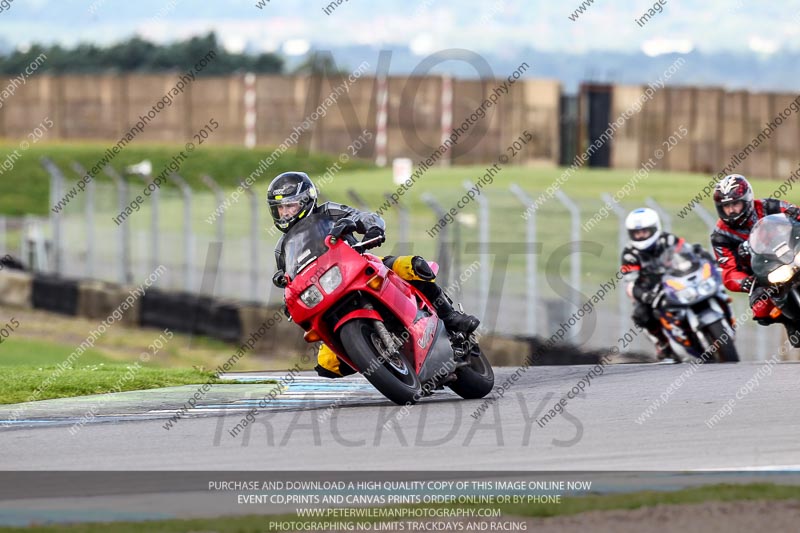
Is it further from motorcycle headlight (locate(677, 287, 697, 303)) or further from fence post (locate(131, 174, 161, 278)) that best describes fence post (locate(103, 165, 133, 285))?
motorcycle headlight (locate(677, 287, 697, 303))

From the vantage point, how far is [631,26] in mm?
118750

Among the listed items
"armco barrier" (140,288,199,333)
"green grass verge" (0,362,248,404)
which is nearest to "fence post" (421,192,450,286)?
"armco barrier" (140,288,199,333)

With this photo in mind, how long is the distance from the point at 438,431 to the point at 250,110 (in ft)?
106

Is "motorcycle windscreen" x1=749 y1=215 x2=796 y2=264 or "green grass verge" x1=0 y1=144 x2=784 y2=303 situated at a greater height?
"motorcycle windscreen" x1=749 y1=215 x2=796 y2=264

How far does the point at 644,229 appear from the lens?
14.6 meters

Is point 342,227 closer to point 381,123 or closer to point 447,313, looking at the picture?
point 447,313

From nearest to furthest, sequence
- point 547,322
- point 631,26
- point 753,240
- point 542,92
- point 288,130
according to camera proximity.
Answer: point 753,240 < point 547,322 < point 542,92 < point 288,130 < point 631,26

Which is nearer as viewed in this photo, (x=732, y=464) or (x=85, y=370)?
(x=732, y=464)

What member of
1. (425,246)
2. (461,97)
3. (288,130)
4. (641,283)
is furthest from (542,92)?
(641,283)

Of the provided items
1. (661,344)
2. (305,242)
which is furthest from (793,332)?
(305,242)

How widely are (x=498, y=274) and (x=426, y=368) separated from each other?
9046 mm

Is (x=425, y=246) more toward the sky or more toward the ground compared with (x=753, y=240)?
more toward the ground

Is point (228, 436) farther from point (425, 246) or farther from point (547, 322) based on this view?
point (425, 246)

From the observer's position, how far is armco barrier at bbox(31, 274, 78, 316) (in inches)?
997
